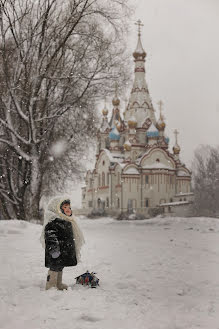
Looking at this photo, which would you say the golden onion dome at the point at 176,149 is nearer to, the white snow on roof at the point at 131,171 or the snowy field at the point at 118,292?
the white snow on roof at the point at 131,171

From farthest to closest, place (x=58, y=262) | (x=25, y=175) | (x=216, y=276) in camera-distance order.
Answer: (x=25, y=175) → (x=216, y=276) → (x=58, y=262)

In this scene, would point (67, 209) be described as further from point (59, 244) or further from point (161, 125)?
point (161, 125)

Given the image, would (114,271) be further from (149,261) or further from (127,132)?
(127,132)

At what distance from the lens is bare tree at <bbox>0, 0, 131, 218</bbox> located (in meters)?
9.02

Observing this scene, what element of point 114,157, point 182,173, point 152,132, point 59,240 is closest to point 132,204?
point 114,157

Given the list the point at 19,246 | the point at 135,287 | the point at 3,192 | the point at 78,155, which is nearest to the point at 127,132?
the point at 78,155

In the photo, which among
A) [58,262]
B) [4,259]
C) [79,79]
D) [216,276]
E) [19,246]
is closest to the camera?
[58,262]

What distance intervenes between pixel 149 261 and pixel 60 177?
7.45 meters

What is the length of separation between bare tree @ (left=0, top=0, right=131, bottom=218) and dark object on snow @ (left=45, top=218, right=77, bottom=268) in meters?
5.71

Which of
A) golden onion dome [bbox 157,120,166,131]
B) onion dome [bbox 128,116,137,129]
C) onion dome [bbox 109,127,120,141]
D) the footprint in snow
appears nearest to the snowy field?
the footprint in snow

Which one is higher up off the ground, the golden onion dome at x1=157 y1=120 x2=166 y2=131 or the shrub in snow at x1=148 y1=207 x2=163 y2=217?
the golden onion dome at x1=157 y1=120 x2=166 y2=131

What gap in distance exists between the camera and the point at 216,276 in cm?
460

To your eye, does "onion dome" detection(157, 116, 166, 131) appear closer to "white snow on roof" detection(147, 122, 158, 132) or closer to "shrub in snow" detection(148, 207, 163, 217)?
"white snow on roof" detection(147, 122, 158, 132)

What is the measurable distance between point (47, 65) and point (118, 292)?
715cm
